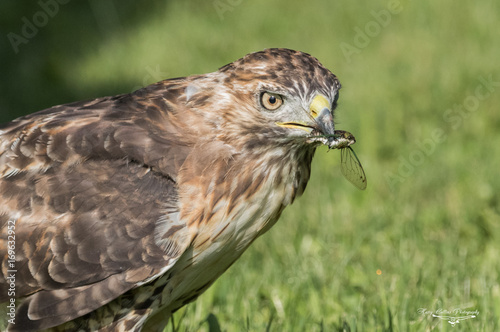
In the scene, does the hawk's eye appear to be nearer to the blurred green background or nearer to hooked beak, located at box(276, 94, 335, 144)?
hooked beak, located at box(276, 94, 335, 144)

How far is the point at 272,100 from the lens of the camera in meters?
4.03

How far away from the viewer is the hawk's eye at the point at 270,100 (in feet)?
13.2

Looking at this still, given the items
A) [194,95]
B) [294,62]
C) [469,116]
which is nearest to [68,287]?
[194,95]

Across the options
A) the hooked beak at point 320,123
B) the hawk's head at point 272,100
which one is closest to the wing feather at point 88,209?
the hawk's head at point 272,100

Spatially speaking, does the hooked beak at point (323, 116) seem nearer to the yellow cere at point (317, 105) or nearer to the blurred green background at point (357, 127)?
the yellow cere at point (317, 105)

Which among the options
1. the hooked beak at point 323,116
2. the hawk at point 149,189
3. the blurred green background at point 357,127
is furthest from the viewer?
the blurred green background at point 357,127

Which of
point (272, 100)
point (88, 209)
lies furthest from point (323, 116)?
point (88, 209)

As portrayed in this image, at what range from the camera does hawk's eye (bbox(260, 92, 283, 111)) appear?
4.02m

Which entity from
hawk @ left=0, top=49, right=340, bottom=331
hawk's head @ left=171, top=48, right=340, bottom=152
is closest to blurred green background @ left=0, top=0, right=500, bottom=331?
hawk @ left=0, top=49, right=340, bottom=331

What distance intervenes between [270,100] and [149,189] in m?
0.68

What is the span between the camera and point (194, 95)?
422 cm

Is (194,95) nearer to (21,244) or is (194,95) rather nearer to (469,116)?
(21,244)

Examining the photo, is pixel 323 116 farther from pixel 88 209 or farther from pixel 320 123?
pixel 88 209

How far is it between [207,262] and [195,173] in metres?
0.42
